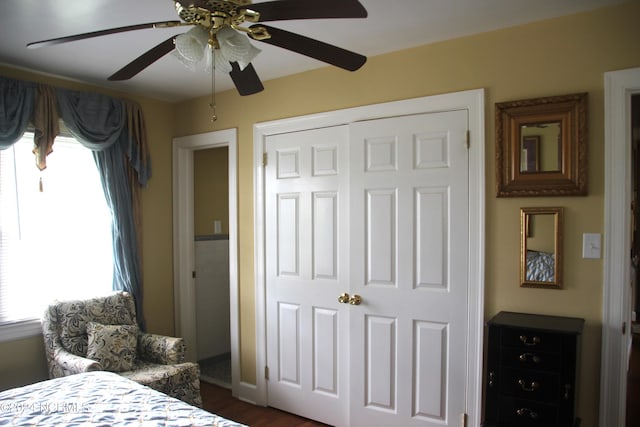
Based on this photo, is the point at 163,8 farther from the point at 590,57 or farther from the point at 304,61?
the point at 590,57

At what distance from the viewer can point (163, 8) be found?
6.79 feet

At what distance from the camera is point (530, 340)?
197 centimetres

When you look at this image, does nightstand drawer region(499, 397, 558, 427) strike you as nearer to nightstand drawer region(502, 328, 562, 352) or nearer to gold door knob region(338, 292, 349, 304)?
nightstand drawer region(502, 328, 562, 352)

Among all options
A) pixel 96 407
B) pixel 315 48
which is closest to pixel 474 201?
pixel 315 48

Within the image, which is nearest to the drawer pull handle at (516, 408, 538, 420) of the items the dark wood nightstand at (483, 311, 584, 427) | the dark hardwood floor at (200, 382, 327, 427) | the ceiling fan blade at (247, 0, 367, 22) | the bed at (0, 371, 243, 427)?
the dark wood nightstand at (483, 311, 584, 427)

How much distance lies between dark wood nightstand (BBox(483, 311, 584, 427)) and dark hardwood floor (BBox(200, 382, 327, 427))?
139 cm

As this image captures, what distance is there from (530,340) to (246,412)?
2150 mm

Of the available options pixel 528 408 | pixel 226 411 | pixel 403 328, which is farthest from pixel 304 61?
pixel 226 411

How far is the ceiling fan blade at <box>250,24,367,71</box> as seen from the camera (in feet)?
4.71

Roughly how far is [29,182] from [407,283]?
2.65m

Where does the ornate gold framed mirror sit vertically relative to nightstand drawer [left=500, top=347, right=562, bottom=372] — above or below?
above

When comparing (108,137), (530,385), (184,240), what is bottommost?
(530,385)

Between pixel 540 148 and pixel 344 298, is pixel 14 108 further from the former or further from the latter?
pixel 540 148

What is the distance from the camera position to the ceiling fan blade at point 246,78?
5.49 feet
